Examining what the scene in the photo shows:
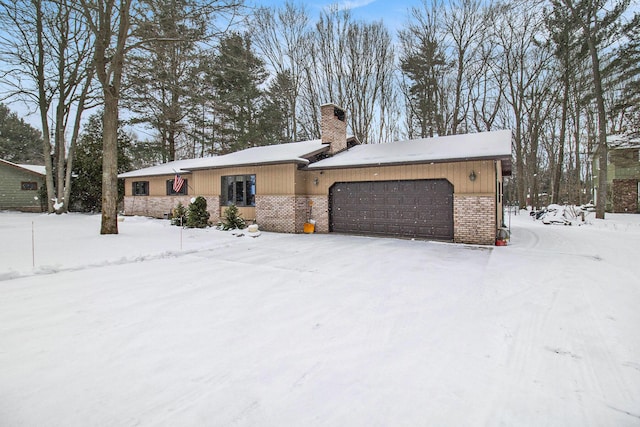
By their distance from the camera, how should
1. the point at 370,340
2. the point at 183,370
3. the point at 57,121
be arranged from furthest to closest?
the point at 57,121, the point at 370,340, the point at 183,370

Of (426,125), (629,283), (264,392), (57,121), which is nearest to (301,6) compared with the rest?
(426,125)

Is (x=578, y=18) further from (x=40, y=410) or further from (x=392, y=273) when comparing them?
(x=40, y=410)

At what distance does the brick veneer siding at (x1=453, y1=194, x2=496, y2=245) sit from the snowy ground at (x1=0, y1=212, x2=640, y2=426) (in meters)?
3.03

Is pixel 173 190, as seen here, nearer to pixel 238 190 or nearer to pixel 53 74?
pixel 238 190

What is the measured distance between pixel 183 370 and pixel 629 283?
719 cm

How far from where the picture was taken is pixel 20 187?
76.5ft

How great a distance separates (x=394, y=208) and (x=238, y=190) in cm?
737

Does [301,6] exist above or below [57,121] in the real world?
above

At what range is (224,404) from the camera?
2.29 m

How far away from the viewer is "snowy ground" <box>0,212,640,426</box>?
2242 mm

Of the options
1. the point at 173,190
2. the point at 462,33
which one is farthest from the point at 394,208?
the point at 462,33

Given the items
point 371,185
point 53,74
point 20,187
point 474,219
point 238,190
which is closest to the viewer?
point 474,219

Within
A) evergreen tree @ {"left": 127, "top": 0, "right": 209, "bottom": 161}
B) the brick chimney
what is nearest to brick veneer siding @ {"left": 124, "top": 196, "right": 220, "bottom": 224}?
evergreen tree @ {"left": 127, "top": 0, "right": 209, "bottom": 161}

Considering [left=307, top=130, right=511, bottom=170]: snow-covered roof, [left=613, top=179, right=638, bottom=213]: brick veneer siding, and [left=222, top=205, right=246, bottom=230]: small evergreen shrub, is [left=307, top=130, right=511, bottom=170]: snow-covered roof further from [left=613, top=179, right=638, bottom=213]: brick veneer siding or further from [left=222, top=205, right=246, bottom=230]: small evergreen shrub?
[left=613, top=179, right=638, bottom=213]: brick veneer siding
